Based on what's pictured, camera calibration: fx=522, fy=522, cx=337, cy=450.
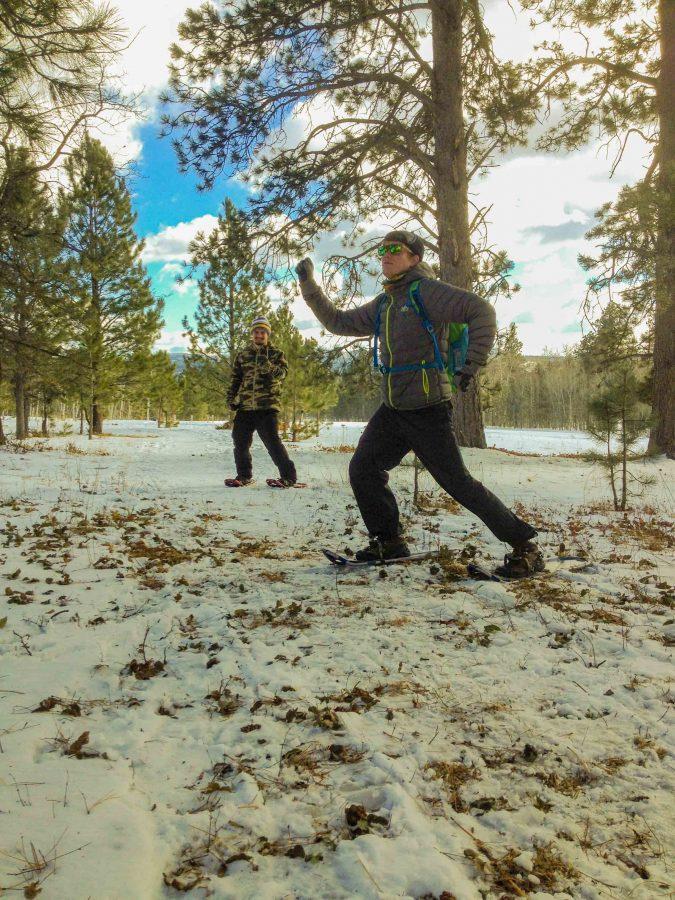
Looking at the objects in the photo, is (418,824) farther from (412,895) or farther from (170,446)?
(170,446)

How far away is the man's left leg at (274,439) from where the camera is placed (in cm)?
827

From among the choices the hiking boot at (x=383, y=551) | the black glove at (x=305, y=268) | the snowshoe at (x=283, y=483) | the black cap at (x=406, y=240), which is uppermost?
the black cap at (x=406, y=240)

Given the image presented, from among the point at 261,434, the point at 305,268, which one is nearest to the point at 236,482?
the point at 261,434

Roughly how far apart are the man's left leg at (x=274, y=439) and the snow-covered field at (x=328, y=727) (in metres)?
3.79

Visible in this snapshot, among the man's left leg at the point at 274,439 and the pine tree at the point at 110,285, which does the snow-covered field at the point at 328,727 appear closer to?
the man's left leg at the point at 274,439

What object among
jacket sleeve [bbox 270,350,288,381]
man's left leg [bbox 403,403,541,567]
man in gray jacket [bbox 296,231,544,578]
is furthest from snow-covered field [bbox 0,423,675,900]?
jacket sleeve [bbox 270,350,288,381]

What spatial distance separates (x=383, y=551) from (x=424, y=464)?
878 mm

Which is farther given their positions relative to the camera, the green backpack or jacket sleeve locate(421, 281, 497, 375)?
the green backpack

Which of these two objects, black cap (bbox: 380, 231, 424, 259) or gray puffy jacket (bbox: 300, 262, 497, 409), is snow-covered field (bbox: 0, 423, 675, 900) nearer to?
gray puffy jacket (bbox: 300, 262, 497, 409)

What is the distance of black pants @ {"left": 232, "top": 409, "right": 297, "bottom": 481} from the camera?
27.2ft

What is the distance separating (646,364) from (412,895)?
40.9ft

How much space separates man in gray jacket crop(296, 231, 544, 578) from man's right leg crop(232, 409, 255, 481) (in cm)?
443

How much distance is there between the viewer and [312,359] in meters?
11.8

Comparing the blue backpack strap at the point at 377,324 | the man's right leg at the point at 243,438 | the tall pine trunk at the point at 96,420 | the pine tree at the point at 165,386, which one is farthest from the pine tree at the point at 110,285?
the blue backpack strap at the point at 377,324
